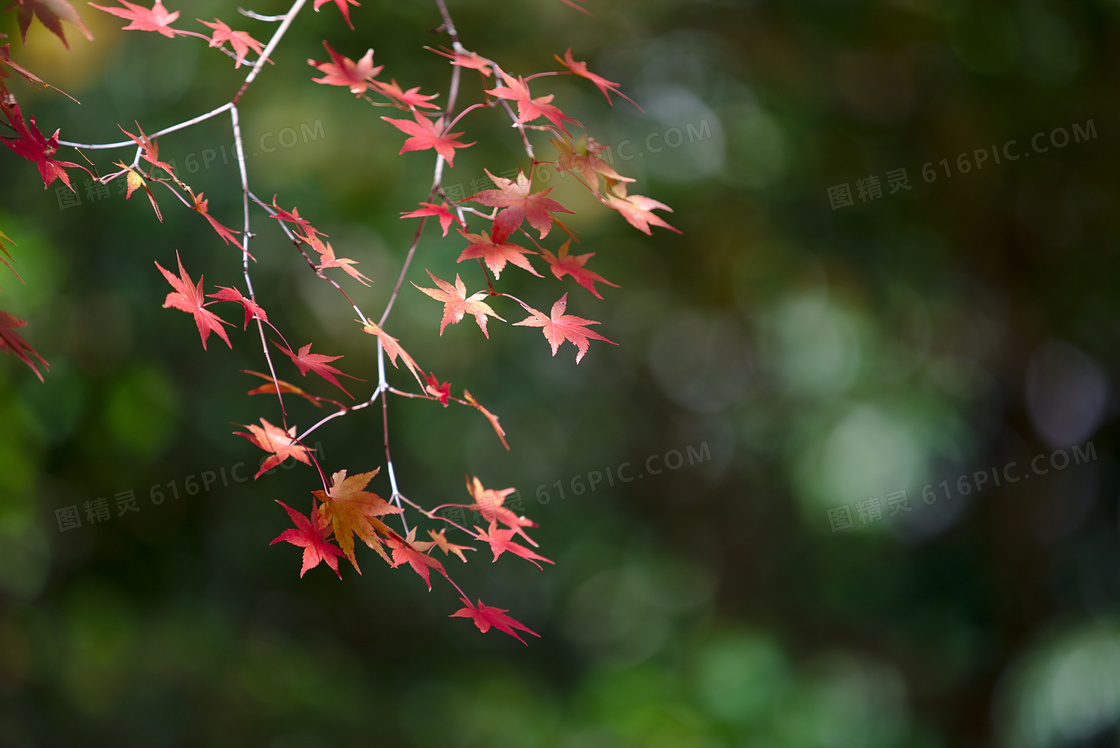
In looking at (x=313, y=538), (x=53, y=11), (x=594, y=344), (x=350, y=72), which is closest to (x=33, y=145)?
(x=53, y=11)

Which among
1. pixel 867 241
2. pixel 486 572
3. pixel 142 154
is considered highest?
pixel 142 154

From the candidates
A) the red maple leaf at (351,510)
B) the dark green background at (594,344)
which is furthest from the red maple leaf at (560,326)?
the dark green background at (594,344)

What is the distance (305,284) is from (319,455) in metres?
0.55

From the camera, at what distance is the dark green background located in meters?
2.02

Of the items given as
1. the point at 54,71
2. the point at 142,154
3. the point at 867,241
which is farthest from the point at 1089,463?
the point at 54,71

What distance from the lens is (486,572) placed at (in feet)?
10.3

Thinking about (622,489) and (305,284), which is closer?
(305,284)

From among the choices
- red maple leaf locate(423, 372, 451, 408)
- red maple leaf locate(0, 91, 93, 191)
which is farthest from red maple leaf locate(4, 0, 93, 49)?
red maple leaf locate(423, 372, 451, 408)

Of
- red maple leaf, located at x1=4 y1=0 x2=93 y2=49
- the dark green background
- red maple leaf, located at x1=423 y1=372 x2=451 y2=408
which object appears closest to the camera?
red maple leaf, located at x1=4 y1=0 x2=93 y2=49

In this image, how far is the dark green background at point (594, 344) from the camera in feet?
6.62

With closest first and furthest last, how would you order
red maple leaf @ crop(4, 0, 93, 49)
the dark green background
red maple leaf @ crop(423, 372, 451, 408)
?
red maple leaf @ crop(4, 0, 93, 49), red maple leaf @ crop(423, 372, 451, 408), the dark green background

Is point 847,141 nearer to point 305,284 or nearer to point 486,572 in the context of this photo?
point 305,284

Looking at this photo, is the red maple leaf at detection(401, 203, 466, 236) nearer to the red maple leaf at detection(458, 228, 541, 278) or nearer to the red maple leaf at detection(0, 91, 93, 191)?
the red maple leaf at detection(458, 228, 541, 278)

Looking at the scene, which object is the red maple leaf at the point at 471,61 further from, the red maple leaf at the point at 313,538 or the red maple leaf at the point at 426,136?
the red maple leaf at the point at 313,538
